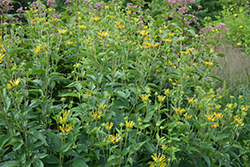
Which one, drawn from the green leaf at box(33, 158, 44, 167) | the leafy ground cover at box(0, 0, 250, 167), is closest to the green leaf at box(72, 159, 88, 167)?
the leafy ground cover at box(0, 0, 250, 167)

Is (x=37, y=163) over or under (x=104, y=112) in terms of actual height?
under

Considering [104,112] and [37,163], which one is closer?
[37,163]

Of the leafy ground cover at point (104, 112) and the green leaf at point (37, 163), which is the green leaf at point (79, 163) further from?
the green leaf at point (37, 163)

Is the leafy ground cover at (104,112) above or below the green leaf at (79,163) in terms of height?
above

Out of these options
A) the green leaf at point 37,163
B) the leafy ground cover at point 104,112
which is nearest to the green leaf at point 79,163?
the leafy ground cover at point 104,112

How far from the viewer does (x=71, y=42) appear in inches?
92.6

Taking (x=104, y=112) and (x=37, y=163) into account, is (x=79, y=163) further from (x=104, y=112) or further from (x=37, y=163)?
(x=104, y=112)

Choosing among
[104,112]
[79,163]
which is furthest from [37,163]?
[104,112]

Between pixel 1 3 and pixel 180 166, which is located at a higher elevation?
pixel 1 3

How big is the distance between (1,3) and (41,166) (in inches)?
94.9

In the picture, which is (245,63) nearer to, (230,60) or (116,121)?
(230,60)

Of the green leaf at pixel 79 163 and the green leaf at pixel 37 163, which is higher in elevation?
the green leaf at pixel 37 163

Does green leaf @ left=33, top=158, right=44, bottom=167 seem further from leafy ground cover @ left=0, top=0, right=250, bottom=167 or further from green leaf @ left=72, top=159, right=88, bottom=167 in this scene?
green leaf @ left=72, top=159, right=88, bottom=167

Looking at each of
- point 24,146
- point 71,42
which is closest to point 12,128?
point 24,146
